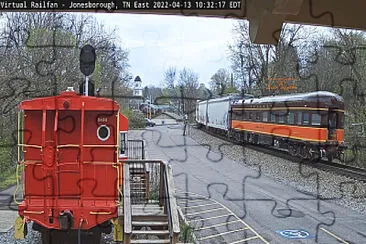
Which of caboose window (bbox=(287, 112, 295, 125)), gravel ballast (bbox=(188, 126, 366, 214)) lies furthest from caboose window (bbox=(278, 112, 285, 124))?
gravel ballast (bbox=(188, 126, 366, 214))

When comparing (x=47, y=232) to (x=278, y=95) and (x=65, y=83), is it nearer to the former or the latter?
(x=65, y=83)

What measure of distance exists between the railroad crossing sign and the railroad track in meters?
2.73

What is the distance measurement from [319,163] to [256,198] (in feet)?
11.8

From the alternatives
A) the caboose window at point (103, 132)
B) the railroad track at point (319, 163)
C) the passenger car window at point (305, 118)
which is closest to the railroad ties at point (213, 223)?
the railroad track at point (319, 163)

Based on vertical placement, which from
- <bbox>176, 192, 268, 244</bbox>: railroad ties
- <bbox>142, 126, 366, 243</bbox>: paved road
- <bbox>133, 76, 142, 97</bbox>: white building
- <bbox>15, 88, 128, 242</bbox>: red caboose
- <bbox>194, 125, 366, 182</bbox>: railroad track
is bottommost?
<bbox>176, 192, 268, 244</bbox>: railroad ties

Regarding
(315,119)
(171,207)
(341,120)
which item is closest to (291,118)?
(315,119)

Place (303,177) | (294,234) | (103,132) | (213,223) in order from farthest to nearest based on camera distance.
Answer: (303,177) < (213,223) < (294,234) < (103,132)

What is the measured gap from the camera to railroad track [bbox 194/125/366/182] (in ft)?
34.9

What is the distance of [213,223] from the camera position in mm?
7836

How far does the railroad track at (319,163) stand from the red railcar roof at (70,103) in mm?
4000

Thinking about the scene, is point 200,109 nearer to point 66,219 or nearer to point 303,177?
point 66,219

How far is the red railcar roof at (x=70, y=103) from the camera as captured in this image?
5.52 metres

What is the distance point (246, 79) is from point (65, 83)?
2.45m

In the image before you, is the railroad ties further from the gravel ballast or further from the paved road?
the gravel ballast
